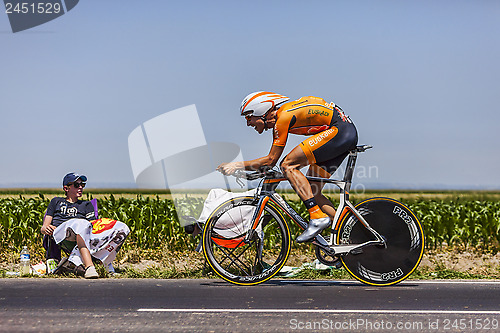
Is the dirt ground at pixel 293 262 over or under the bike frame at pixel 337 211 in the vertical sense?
under

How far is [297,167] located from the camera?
25.6 feet

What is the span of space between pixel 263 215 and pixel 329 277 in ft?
5.35

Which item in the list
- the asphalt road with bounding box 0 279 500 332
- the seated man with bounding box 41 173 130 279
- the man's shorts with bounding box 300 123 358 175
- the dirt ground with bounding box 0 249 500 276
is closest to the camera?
the asphalt road with bounding box 0 279 500 332

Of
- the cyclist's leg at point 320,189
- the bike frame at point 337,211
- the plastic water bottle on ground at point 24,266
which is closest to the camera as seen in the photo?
the bike frame at point 337,211

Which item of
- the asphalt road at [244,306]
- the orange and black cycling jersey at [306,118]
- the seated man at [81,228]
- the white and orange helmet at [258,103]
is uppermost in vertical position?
the white and orange helmet at [258,103]

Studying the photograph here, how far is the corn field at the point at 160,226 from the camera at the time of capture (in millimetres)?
12477

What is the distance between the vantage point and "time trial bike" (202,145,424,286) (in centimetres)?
791

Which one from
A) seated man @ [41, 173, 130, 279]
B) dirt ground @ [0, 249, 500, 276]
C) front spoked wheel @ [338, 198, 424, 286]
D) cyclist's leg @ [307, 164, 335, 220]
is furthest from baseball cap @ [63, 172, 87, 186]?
front spoked wheel @ [338, 198, 424, 286]

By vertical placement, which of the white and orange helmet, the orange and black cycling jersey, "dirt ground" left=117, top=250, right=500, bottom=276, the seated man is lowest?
"dirt ground" left=117, top=250, right=500, bottom=276

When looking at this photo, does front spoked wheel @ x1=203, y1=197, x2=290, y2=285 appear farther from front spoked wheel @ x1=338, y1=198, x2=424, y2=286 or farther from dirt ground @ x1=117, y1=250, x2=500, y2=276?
dirt ground @ x1=117, y1=250, x2=500, y2=276

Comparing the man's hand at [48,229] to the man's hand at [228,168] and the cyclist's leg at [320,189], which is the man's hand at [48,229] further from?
the cyclist's leg at [320,189]

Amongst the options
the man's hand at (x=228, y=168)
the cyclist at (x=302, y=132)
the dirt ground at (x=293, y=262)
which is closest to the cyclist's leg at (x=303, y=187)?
the cyclist at (x=302, y=132)

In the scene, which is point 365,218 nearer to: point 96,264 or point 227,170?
point 227,170

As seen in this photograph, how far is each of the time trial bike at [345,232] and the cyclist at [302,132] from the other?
0.60 feet
